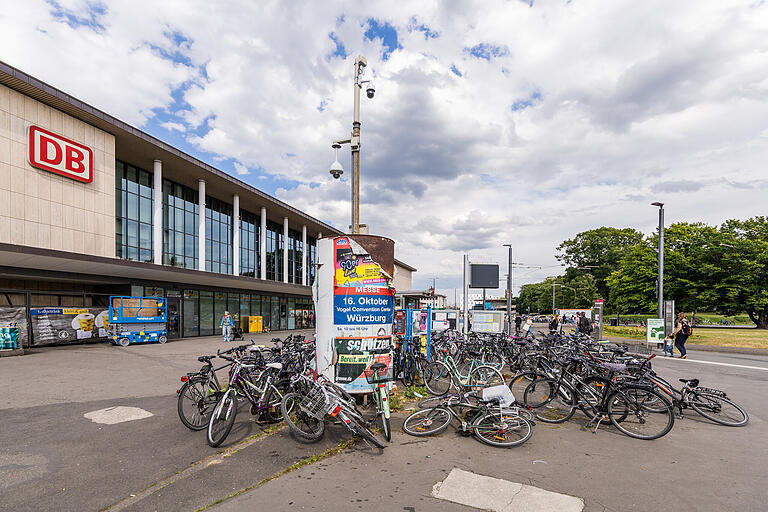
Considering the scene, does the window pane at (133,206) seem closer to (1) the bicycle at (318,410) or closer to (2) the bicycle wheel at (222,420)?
(2) the bicycle wheel at (222,420)

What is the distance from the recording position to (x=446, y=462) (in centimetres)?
473

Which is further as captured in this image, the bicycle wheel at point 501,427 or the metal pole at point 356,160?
the metal pole at point 356,160

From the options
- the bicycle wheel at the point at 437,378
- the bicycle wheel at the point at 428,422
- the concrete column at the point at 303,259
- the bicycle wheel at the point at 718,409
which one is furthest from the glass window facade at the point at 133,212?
the bicycle wheel at the point at 718,409

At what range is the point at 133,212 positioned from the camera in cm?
2384

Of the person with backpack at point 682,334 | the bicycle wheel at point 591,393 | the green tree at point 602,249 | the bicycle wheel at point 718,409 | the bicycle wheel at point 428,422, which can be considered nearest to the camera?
the bicycle wheel at point 428,422

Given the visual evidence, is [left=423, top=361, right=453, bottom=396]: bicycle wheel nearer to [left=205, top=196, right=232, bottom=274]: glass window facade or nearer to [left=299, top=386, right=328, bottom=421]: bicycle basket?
[left=299, top=386, right=328, bottom=421]: bicycle basket

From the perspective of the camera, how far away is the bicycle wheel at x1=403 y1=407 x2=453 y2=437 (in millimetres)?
5617

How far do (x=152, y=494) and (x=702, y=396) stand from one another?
8.01 metres

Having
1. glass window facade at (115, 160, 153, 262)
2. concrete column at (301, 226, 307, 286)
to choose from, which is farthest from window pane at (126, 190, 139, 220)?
concrete column at (301, 226, 307, 286)

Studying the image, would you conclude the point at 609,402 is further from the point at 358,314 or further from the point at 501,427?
the point at 358,314

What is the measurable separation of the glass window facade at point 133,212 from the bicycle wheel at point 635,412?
79.6 feet

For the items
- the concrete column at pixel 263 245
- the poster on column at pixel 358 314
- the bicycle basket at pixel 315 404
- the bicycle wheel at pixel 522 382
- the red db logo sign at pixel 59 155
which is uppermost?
the red db logo sign at pixel 59 155

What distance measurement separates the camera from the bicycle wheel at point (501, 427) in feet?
17.7

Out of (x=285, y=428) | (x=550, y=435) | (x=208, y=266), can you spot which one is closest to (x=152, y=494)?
(x=285, y=428)
